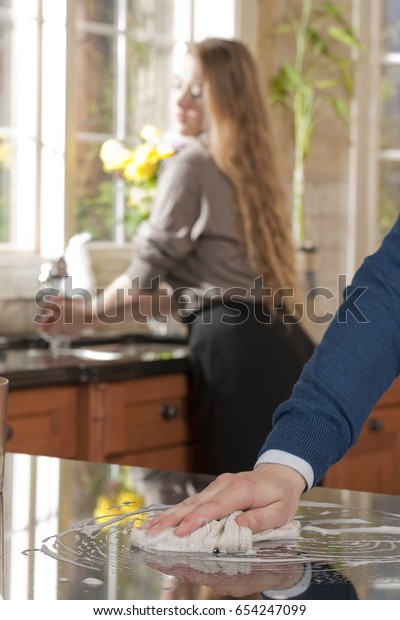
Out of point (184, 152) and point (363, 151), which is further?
point (363, 151)

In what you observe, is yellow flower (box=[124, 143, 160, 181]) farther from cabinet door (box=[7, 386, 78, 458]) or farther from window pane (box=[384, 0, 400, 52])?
window pane (box=[384, 0, 400, 52])

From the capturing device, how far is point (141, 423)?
3287 millimetres

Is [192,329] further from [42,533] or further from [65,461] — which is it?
[42,533]

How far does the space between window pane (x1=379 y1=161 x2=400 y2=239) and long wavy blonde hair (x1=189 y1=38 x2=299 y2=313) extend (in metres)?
1.80

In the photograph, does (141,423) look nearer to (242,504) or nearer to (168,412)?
→ (168,412)

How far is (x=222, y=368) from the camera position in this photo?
3.20m

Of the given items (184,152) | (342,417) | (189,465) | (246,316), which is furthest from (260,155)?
(342,417)

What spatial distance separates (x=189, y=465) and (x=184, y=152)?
0.91 m

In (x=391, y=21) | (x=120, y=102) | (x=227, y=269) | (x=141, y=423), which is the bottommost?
(x=141, y=423)

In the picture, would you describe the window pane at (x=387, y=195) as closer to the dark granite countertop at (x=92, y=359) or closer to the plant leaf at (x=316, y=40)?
the plant leaf at (x=316, y=40)

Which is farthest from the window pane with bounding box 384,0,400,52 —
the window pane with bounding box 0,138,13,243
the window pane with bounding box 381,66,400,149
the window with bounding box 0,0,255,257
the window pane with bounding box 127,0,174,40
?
the window pane with bounding box 0,138,13,243

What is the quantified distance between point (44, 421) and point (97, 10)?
1789 mm

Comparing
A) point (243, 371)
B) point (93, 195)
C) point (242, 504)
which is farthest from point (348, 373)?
point (93, 195)

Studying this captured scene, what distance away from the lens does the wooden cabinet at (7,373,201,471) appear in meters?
3.04
